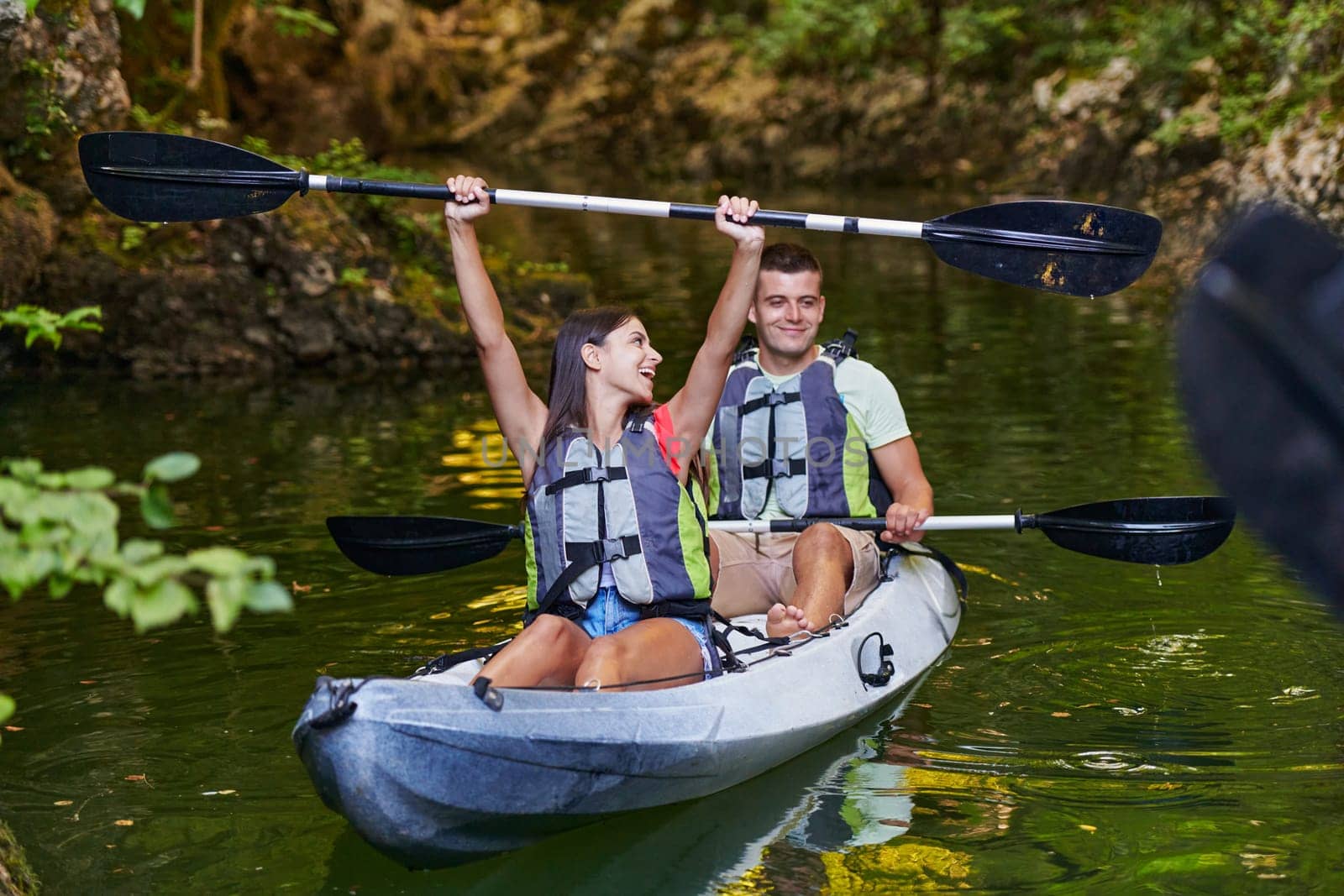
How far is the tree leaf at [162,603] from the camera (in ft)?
5.39

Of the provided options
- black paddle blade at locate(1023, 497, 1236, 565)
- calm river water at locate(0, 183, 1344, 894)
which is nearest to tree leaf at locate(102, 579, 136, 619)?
calm river water at locate(0, 183, 1344, 894)

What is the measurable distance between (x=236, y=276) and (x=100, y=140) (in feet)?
17.5

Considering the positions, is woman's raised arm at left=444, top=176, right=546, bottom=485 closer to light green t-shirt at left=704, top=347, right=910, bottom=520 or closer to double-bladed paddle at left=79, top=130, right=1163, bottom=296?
double-bladed paddle at left=79, top=130, right=1163, bottom=296

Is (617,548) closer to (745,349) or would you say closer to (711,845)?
(711,845)

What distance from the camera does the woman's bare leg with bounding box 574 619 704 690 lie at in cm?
337

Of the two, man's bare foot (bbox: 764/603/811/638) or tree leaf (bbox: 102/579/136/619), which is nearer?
tree leaf (bbox: 102/579/136/619)

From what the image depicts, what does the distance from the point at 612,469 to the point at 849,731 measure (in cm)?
108

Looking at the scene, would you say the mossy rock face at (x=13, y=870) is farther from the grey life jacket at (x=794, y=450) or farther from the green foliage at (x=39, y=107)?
the green foliage at (x=39, y=107)

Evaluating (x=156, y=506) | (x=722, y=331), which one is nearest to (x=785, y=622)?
(x=722, y=331)

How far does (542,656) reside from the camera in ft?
11.1

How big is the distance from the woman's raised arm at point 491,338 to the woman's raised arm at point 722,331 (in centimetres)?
36


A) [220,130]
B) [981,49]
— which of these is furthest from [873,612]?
[981,49]

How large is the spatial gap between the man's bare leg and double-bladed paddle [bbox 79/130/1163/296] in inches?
35.5

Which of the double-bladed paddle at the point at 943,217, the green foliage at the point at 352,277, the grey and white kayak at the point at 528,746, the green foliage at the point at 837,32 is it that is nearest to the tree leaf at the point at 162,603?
the grey and white kayak at the point at 528,746
